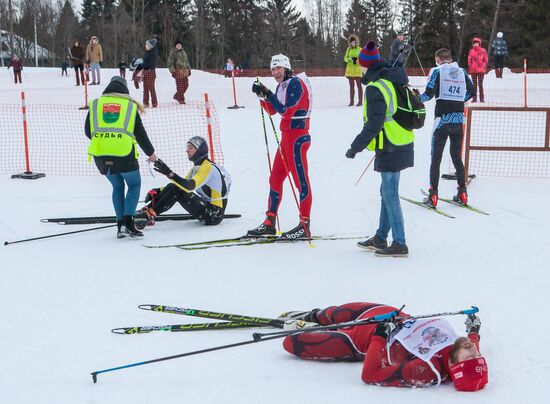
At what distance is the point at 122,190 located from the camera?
6.99m

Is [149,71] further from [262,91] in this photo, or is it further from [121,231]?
[262,91]

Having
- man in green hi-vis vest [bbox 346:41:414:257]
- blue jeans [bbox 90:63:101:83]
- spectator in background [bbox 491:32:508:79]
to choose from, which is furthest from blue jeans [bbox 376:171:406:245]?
spectator in background [bbox 491:32:508:79]

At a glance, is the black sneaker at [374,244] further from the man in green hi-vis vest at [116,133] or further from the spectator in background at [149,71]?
the spectator in background at [149,71]

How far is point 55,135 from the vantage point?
1445 centimetres

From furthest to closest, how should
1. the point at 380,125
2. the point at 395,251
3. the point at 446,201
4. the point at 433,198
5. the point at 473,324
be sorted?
the point at 446,201 → the point at 433,198 → the point at 395,251 → the point at 380,125 → the point at 473,324

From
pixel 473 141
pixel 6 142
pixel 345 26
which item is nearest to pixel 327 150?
pixel 473 141

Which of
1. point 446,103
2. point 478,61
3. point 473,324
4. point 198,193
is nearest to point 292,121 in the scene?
point 198,193

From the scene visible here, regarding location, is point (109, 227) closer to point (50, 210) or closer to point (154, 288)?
point (50, 210)

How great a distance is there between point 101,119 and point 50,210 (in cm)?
249

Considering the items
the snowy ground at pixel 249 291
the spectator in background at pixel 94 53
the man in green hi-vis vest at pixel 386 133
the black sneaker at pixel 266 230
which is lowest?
the snowy ground at pixel 249 291

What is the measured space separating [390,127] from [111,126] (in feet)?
8.95

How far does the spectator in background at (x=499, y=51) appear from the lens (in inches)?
900

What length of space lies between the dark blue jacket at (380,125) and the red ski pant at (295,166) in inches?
36.0

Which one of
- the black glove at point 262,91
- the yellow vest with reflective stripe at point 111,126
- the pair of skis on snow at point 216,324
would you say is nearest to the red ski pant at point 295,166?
the black glove at point 262,91
